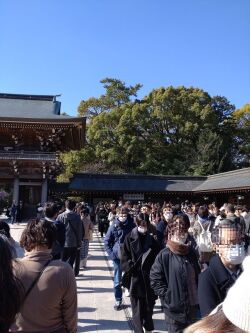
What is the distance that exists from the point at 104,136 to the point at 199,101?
10764 millimetres

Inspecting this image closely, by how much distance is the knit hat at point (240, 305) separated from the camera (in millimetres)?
1135

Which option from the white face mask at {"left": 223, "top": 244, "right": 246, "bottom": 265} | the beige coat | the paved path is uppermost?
the white face mask at {"left": 223, "top": 244, "right": 246, "bottom": 265}

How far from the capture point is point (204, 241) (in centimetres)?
727

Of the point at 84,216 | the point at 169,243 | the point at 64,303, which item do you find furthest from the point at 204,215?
the point at 64,303

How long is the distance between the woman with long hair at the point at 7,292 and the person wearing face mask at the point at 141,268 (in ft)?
10.9

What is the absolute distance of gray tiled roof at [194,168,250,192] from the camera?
23250 millimetres

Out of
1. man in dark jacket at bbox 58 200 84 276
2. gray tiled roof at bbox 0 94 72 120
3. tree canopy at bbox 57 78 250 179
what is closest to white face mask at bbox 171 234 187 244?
man in dark jacket at bbox 58 200 84 276

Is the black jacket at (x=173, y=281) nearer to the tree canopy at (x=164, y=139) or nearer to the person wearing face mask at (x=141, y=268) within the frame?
the person wearing face mask at (x=141, y=268)

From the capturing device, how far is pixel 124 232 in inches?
265

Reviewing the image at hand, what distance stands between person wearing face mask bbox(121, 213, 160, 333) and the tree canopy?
3256 cm

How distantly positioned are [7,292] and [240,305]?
3.80 ft

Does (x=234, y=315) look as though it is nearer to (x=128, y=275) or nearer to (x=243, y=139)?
(x=128, y=275)

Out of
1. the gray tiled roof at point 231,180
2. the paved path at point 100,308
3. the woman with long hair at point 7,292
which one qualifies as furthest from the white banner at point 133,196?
the woman with long hair at point 7,292

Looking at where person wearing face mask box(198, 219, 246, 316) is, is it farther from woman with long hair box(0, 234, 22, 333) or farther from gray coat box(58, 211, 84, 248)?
gray coat box(58, 211, 84, 248)
